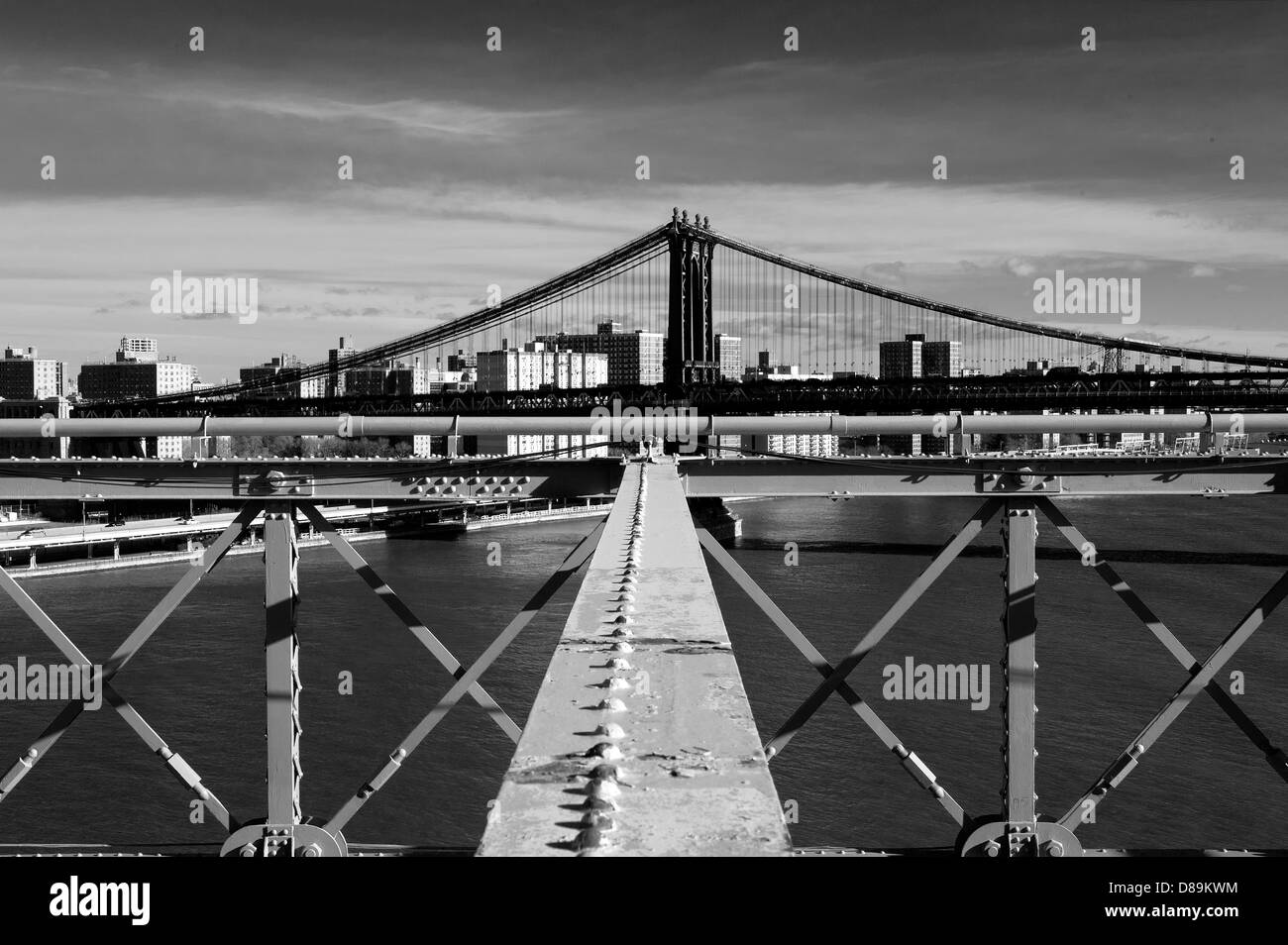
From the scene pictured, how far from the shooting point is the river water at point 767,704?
14156mm

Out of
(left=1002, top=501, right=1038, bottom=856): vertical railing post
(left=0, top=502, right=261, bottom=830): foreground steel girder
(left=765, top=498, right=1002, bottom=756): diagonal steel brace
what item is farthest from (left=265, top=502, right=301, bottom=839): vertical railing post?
(left=1002, top=501, right=1038, bottom=856): vertical railing post

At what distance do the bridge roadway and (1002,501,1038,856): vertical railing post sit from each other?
2.72 m

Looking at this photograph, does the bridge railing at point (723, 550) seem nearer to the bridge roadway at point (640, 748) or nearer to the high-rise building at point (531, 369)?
the bridge roadway at point (640, 748)

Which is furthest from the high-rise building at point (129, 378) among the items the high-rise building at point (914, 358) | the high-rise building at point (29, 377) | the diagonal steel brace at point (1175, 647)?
the diagonal steel brace at point (1175, 647)

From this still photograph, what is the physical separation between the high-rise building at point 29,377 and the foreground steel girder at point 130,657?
3820 inches

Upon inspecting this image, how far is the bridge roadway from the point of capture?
5.93ft

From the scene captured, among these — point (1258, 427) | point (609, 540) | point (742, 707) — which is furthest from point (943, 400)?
point (742, 707)

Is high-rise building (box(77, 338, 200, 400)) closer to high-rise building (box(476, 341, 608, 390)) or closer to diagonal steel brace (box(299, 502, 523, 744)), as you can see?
high-rise building (box(476, 341, 608, 390))

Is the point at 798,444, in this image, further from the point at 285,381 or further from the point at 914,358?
the point at 914,358

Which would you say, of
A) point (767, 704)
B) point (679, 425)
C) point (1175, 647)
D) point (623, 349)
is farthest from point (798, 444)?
point (623, 349)

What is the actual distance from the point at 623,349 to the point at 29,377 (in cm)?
4813
